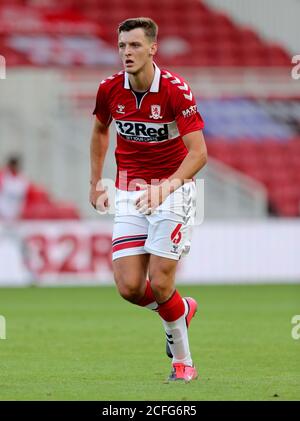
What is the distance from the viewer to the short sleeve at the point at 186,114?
698 centimetres

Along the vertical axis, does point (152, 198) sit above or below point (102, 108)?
below

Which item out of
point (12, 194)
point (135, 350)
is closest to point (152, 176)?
point (135, 350)

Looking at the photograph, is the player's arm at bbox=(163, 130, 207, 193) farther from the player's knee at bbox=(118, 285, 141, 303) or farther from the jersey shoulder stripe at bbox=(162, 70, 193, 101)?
the player's knee at bbox=(118, 285, 141, 303)

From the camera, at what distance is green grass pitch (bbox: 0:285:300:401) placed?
648 cm

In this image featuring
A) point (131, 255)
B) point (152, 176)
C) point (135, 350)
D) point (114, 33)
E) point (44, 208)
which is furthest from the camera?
point (114, 33)

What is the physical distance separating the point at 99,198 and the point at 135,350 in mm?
1943

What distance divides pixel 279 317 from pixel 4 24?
40.3 feet

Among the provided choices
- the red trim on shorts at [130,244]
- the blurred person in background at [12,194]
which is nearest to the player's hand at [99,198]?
the red trim on shorts at [130,244]

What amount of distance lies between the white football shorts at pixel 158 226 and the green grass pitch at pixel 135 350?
0.83 m

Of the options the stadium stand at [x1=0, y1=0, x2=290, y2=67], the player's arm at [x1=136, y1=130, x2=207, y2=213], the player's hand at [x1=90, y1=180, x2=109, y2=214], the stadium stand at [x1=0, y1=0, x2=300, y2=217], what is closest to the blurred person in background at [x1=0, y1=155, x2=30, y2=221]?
the stadium stand at [x1=0, y1=0, x2=300, y2=217]

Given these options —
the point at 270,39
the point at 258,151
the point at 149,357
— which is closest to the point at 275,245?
the point at 258,151

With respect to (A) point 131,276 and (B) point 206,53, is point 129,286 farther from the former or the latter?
(B) point 206,53

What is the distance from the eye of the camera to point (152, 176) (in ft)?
23.9

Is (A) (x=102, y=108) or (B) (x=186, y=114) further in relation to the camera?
(A) (x=102, y=108)
